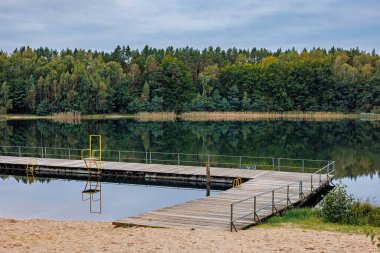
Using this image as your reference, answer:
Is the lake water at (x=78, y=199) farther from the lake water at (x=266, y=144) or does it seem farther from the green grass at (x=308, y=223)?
the lake water at (x=266, y=144)

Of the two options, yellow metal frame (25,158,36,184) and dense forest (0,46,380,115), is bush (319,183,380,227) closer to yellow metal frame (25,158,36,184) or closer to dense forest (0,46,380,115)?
yellow metal frame (25,158,36,184)

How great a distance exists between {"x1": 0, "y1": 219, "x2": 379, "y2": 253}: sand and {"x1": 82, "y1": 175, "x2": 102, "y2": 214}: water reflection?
268 inches

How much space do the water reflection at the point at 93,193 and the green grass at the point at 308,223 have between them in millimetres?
8638

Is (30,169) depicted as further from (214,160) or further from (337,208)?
(337,208)

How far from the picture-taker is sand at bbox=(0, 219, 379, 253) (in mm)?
12695

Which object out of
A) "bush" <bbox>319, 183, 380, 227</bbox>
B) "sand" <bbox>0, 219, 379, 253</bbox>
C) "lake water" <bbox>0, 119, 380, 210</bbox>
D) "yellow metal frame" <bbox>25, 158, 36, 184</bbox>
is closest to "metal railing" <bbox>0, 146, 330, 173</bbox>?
"yellow metal frame" <bbox>25, 158, 36, 184</bbox>

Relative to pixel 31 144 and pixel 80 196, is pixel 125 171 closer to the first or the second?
pixel 80 196

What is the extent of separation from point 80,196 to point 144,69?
97350mm

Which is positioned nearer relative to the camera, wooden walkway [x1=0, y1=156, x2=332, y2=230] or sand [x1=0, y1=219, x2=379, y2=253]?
sand [x1=0, y1=219, x2=379, y2=253]

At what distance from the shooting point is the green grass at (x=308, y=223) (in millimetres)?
15523

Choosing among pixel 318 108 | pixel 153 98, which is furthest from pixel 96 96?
pixel 318 108

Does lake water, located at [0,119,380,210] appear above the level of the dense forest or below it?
below

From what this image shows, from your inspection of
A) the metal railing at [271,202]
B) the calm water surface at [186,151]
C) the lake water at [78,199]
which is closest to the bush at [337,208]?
the metal railing at [271,202]

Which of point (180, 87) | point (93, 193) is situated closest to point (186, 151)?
point (93, 193)
